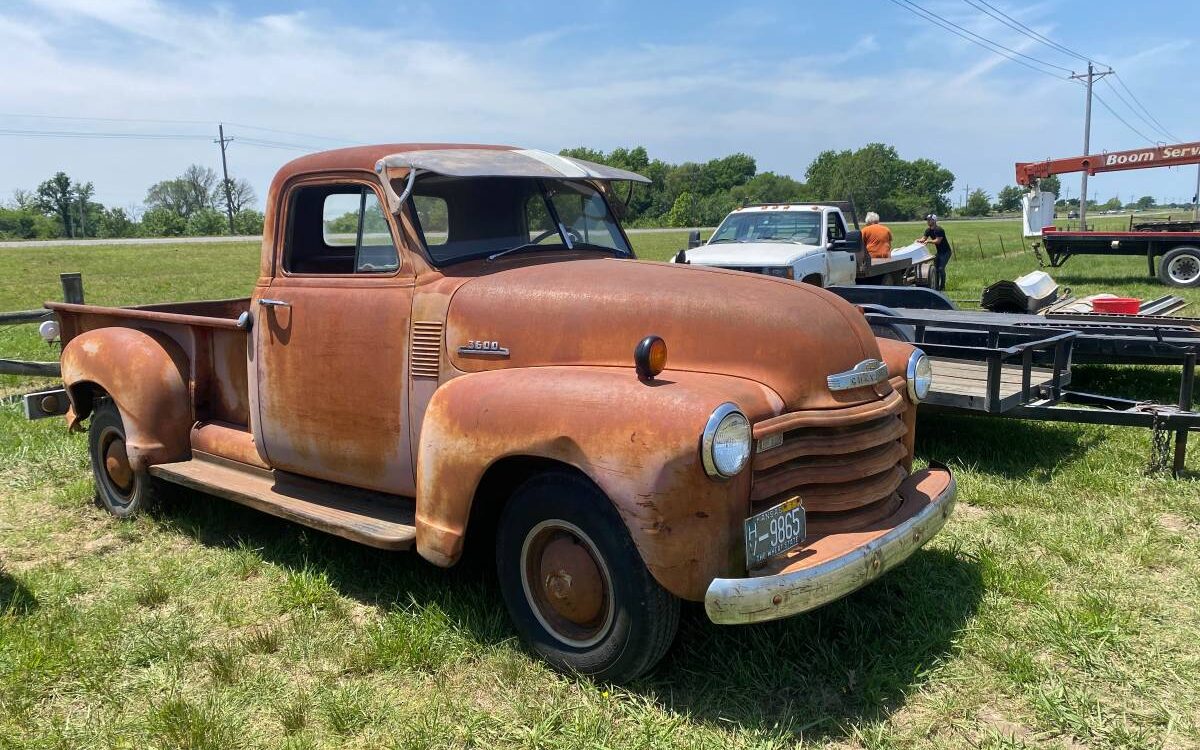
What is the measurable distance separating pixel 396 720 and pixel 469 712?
25 cm

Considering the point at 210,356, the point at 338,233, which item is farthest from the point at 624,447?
the point at 210,356

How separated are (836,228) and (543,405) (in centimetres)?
1085

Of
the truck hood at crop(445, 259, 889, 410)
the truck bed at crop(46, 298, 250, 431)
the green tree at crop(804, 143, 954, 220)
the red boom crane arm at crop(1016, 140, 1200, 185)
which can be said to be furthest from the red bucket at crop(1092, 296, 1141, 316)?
the green tree at crop(804, 143, 954, 220)

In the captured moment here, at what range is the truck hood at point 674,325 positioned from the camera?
331 centimetres

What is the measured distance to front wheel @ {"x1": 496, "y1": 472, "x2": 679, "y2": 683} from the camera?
3029mm

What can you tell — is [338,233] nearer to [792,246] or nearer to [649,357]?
[649,357]

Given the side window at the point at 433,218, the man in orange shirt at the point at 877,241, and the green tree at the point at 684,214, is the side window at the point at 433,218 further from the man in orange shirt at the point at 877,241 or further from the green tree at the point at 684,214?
the green tree at the point at 684,214

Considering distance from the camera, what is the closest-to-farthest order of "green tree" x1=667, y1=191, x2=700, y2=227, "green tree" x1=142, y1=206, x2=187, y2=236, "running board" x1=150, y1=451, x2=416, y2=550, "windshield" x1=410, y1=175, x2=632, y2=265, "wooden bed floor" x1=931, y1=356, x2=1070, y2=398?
"running board" x1=150, y1=451, x2=416, y2=550
"windshield" x1=410, y1=175, x2=632, y2=265
"wooden bed floor" x1=931, y1=356, x2=1070, y2=398
"green tree" x1=142, y1=206, x2=187, y2=236
"green tree" x1=667, y1=191, x2=700, y2=227

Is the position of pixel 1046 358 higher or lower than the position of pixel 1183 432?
higher

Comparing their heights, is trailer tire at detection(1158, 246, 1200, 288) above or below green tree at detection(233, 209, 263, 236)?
below

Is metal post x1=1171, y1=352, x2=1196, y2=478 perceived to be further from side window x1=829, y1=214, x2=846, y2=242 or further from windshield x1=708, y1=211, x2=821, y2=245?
side window x1=829, y1=214, x2=846, y2=242

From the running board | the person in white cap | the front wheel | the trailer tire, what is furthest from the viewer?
the trailer tire

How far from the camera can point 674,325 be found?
3.40 metres

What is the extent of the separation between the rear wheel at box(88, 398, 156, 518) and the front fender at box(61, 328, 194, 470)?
0.18 meters
